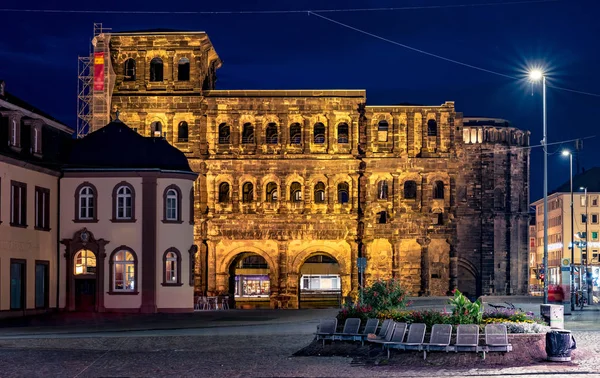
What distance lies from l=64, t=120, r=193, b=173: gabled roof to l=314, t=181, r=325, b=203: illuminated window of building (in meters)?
18.6

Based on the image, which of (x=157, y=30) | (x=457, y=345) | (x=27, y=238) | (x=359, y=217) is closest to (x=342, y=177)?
(x=359, y=217)

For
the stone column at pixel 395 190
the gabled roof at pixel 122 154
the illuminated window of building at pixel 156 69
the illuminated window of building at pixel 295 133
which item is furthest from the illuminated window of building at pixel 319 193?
the gabled roof at pixel 122 154

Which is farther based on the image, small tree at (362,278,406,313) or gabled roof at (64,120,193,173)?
gabled roof at (64,120,193,173)

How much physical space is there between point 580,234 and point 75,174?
36.9m

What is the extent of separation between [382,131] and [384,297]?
4609 cm

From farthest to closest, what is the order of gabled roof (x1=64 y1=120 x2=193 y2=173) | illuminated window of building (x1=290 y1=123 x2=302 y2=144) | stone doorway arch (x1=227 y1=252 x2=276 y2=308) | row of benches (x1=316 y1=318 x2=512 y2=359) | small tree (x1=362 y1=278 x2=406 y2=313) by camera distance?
stone doorway arch (x1=227 y1=252 x2=276 y2=308) → illuminated window of building (x1=290 y1=123 x2=302 y2=144) → gabled roof (x1=64 y1=120 x2=193 y2=173) → small tree (x1=362 y1=278 x2=406 y2=313) → row of benches (x1=316 y1=318 x2=512 y2=359)

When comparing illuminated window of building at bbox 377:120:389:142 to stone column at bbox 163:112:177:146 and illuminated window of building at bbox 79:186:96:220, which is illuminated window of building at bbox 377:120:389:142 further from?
illuminated window of building at bbox 79:186:96:220

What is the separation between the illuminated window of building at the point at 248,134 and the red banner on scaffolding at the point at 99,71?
10420mm

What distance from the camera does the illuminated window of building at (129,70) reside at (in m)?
76.2

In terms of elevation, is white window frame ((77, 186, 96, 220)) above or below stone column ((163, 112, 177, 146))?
below

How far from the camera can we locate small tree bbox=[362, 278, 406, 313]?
105 ft

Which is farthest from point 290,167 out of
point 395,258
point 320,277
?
point 395,258

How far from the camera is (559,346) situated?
2591 cm

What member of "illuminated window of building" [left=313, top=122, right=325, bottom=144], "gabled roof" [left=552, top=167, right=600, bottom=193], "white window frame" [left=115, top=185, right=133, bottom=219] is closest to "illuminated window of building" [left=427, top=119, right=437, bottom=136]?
"illuminated window of building" [left=313, top=122, right=325, bottom=144]
